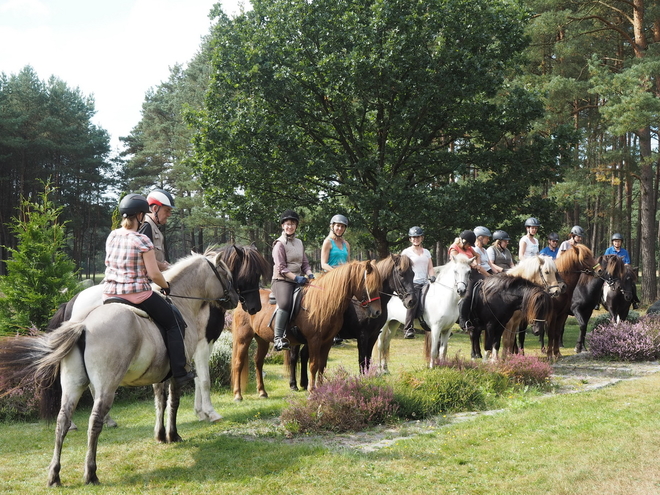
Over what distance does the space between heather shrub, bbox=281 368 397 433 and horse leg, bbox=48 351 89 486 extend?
2.61 m

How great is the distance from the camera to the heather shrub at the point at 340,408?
257 inches

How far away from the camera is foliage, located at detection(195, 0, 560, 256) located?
53.0 ft

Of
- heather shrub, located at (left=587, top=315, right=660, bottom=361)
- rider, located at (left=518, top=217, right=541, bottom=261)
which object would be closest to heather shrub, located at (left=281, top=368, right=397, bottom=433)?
rider, located at (left=518, top=217, right=541, bottom=261)

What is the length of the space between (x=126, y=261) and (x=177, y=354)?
1060mm

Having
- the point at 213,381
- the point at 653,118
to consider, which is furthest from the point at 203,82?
the point at 213,381

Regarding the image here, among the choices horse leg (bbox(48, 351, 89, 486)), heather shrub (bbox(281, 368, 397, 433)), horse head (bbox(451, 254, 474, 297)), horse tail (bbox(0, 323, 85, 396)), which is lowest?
heather shrub (bbox(281, 368, 397, 433))

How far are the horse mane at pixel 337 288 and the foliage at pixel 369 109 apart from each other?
8370 millimetres

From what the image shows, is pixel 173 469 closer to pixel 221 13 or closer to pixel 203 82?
pixel 221 13

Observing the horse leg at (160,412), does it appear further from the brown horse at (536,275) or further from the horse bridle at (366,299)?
the brown horse at (536,275)

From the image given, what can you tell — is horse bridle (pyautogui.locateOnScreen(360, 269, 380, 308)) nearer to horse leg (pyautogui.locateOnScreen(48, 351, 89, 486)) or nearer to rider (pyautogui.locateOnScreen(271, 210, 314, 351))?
rider (pyautogui.locateOnScreen(271, 210, 314, 351))

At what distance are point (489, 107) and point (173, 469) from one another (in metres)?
15.4

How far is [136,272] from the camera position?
5.20m

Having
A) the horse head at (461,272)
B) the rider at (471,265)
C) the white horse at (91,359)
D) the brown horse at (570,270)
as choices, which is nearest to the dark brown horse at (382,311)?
the horse head at (461,272)

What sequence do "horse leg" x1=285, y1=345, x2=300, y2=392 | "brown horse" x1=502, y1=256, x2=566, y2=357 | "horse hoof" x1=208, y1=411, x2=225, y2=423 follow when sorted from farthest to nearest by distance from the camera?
"brown horse" x1=502, y1=256, x2=566, y2=357
"horse leg" x1=285, y1=345, x2=300, y2=392
"horse hoof" x1=208, y1=411, x2=225, y2=423
